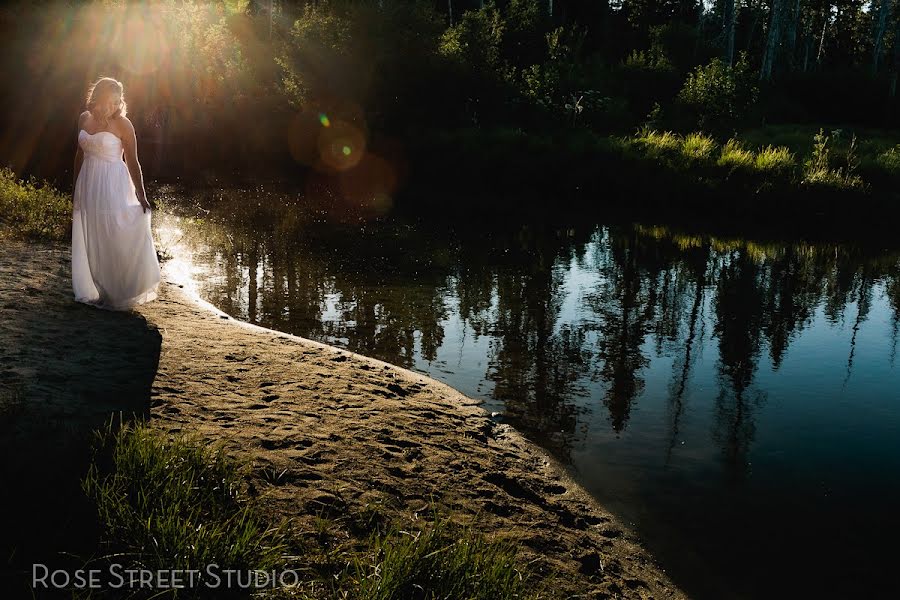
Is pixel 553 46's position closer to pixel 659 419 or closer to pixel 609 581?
pixel 659 419

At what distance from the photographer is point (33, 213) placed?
1188 centimetres

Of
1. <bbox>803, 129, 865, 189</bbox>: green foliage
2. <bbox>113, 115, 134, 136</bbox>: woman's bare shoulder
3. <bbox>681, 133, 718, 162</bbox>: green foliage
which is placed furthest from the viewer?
<bbox>681, 133, 718, 162</bbox>: green foliage

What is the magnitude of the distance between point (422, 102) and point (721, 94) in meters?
11.7

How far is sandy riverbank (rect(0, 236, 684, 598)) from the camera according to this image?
4.54 m

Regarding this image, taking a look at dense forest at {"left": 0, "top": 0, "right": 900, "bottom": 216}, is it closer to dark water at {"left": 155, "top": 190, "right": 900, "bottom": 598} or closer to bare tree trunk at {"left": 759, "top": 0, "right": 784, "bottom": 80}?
bare tree trunk at {"left": 759, "top": 0, "right": 784, "bottom": 80}

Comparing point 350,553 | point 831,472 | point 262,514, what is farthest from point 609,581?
point 831,472

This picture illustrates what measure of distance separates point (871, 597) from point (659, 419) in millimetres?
2715

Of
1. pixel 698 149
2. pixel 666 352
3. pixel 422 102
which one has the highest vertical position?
pixel 422 102

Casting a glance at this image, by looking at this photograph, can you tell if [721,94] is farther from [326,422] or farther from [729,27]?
[326,422]

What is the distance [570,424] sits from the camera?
6906mm

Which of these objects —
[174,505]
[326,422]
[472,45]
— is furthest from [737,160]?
[174,505]

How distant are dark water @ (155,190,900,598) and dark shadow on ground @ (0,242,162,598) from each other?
253 cm

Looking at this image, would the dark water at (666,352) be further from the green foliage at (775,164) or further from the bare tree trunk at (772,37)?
the bare tree trunk at (772,37)

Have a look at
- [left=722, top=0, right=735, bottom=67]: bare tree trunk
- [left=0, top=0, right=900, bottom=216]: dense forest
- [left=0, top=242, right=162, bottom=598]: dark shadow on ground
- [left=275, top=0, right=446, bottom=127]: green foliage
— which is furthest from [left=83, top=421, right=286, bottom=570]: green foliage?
[left=722, top=0, right=735, bottom=67]: bare tree trunk
